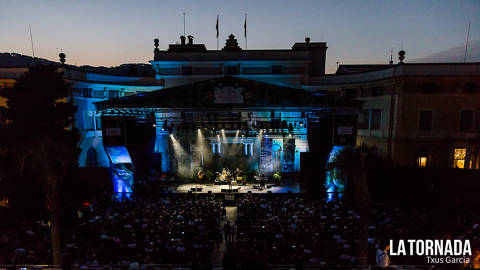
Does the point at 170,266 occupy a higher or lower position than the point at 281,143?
lower

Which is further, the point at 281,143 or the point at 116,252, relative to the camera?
the point at 281,143

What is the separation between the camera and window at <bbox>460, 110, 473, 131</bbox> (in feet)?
69.1

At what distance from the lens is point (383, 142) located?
76.0ft

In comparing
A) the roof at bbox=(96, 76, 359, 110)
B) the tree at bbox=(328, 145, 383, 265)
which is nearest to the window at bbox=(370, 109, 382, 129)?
the roof at bbox=(96, 76, 359, 110)

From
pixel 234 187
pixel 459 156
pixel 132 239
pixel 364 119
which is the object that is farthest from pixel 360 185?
pixel 364 119

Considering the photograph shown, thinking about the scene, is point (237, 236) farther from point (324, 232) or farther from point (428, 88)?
point (428, 88)

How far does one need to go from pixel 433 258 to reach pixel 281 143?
1708 cm

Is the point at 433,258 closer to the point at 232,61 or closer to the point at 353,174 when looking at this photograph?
the point at 353,174

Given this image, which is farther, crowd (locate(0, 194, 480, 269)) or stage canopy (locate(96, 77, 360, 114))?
stage canopy (locate(96, 77, 360, 114))

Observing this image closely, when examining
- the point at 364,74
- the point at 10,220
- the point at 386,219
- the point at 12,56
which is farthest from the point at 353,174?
the point at 12,56

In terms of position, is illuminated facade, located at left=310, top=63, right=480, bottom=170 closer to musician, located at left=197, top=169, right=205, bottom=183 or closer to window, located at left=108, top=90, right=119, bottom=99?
musician, located at left=197, top=169, right=205, bottom=183

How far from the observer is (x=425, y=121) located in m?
21.7

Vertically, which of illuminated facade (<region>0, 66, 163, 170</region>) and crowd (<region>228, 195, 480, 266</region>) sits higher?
illuminated facade (<region>0, 66, 163, 170</region>)

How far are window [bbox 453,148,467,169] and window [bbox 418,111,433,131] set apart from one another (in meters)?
2.69
